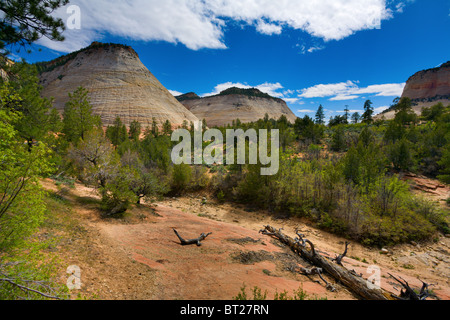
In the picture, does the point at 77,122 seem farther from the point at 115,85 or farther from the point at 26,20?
the point at 115,85

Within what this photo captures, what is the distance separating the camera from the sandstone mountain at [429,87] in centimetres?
8825

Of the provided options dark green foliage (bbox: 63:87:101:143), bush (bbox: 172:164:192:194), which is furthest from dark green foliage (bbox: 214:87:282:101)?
dark green foliage (bbox: 63:87:101:143)

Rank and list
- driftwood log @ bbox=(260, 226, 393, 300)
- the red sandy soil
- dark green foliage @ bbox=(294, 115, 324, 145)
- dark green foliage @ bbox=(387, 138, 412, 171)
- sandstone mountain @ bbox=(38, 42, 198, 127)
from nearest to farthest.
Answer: the red sandy soil < driftwood log @ bbox=(260, 226, 393, 300) < dark green foliage @ bbox=(387, 138, 412, 171) < dark green foliage @ bbox=(294, 115, 324, 145) < sandstone mountain @ bbox=(38, 42, 198, 127)

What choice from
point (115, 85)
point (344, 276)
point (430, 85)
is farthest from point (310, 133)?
point (430, 85)

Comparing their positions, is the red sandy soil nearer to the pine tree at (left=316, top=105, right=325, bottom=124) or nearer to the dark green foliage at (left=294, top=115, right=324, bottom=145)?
the dark green foliage at (left=294, top=115, right=324, bottom=145)

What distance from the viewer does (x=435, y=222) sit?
13703 mm

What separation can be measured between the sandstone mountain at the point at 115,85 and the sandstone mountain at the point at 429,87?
101m

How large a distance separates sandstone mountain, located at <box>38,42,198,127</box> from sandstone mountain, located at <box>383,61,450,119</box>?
100713 millimetres

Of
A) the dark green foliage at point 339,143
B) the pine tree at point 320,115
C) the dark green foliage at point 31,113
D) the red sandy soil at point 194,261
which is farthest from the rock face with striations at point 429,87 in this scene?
the dark green foliage at point 31,113

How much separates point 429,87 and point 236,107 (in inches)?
4047

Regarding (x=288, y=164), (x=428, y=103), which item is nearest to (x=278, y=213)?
(x=288, y=164)

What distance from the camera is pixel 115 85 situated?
62719 mm

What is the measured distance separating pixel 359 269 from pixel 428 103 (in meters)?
124

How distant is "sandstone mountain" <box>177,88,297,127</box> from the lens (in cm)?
9806
